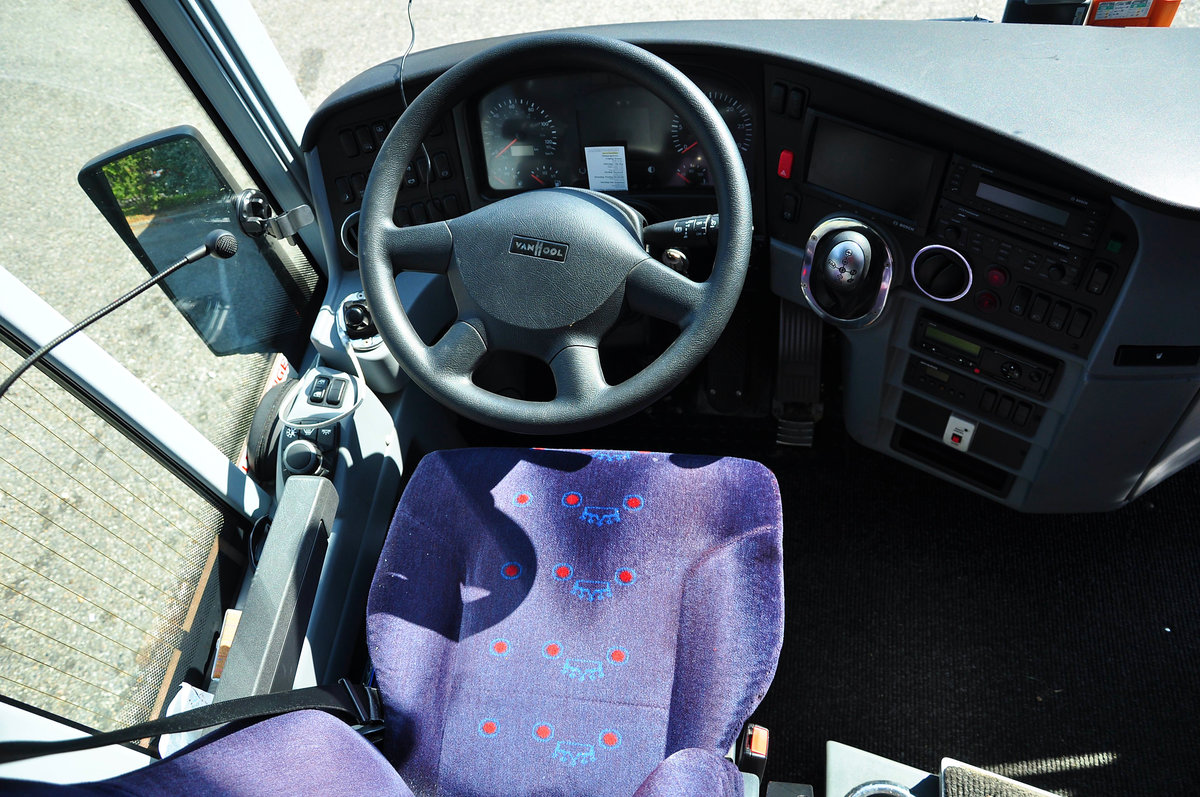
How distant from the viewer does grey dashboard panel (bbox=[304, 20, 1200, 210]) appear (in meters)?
1.11

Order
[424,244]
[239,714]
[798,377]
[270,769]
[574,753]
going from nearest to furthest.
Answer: [270,769]
[239,714]
[574,753]
[424,244]
[798,377]

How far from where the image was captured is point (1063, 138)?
44.8 inches

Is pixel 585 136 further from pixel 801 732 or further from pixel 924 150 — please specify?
pixel 801 732

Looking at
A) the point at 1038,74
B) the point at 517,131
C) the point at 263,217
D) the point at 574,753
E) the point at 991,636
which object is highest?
the point at 1038,74

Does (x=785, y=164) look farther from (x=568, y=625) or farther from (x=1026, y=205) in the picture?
(x=568, y=625)

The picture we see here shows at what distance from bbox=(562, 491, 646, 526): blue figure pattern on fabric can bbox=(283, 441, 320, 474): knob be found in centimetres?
43

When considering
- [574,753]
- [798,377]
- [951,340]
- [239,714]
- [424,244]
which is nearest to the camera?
[239,714]

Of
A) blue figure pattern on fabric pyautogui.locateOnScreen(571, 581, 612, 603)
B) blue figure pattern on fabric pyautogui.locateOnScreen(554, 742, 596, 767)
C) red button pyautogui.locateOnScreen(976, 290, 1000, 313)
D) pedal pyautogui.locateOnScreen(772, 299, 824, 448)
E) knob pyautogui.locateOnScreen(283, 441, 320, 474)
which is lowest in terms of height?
pedal pyautogui.locateOnScreen(772, 299, 824, 448)

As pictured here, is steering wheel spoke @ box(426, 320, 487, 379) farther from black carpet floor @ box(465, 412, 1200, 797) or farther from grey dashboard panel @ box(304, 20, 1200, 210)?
black carpet floor @ box(465, 412, 1200, 797)

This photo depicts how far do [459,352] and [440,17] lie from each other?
2424 millimetres

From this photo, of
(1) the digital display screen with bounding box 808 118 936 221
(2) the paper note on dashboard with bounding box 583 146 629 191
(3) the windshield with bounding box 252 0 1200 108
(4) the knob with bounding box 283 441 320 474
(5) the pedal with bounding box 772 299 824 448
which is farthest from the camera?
(3) the windshield with bounding box 252 0 1200 108

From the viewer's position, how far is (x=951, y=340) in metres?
1.51

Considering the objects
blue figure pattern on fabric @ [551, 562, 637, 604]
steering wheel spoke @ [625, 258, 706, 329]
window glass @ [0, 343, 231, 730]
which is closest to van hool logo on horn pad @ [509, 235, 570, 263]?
steering wheel spoke @ [625, 258, 706, 329]

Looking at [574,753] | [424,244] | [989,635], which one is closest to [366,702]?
[574,753]
